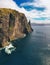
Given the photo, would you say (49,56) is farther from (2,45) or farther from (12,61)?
(2,45)

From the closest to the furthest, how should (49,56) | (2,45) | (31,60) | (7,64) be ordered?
(7,64) < (31,60) < (49,56) < (2,45)

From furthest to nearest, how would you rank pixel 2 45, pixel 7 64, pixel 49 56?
pixel 2 45, pixel 49 56, pixel 7 64

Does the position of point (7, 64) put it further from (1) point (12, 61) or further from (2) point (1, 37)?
(2) point (1, 37)

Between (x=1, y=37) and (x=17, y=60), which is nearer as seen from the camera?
(x=17, y=60)

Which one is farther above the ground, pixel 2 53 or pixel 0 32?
pixel 0 32

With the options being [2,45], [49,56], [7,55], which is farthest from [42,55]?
[2,45]

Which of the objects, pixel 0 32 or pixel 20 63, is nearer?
pixel 20 63

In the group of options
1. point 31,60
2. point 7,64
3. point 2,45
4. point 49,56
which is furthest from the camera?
point 2,45

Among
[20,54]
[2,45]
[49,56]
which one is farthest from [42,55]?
[2,45]

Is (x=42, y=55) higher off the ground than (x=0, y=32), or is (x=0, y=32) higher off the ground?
(x=0, y=32)
